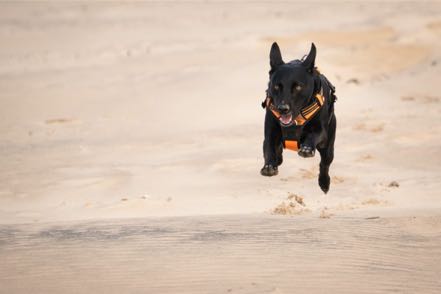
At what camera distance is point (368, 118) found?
19.8m

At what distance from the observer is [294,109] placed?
23.6ft

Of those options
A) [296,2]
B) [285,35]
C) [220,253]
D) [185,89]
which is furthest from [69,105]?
[296,2]

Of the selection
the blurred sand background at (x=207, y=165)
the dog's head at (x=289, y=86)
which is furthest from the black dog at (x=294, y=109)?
the blurred sand background at (x=207, y=165)

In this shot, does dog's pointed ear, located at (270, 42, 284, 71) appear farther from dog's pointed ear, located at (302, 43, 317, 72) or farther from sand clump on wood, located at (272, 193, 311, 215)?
sand clump on wood, located at (272, 193, 311, 215)

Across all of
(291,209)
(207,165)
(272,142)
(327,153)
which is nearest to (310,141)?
(272,142)

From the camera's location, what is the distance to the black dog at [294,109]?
7113 millimetres

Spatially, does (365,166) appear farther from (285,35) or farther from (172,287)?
(285,35)

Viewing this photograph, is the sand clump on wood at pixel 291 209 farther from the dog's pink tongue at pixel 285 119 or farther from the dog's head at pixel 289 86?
the dog's pink tongue at pixel 285 119

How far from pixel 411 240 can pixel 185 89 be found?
15.7 meters

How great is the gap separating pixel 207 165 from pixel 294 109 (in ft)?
29.6

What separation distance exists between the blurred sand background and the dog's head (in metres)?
1.53

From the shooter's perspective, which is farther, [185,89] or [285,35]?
[285,35]

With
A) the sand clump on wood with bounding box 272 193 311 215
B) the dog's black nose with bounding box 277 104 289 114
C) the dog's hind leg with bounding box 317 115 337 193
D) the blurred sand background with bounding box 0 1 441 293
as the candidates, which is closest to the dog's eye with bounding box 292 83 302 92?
the dog's black nose with bounding box 277 104 289 114

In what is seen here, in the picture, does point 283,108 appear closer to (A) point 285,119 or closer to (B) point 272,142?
(A) point 285,119
